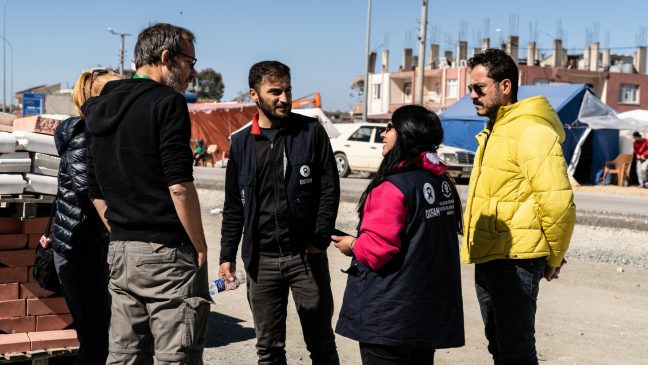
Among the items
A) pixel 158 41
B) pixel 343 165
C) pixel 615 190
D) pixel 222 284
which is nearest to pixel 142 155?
pixel 158 41

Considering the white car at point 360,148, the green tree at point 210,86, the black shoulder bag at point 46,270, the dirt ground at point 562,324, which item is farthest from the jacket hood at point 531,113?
the green tree at point 210,86

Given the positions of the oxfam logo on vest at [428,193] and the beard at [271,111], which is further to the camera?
the beard at [271,111]

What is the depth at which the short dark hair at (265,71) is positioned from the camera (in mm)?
4605

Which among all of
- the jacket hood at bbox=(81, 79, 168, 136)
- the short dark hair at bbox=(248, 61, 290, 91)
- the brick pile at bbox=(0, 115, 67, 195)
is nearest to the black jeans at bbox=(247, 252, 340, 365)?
the short dark hair at bbox=(248, 61, 290, 91)

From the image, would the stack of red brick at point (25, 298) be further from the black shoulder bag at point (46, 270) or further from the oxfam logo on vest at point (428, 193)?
the oxfam logo on vest at point (428, 193)

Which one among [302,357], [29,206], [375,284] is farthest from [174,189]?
[302,357]

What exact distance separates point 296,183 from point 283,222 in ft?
0.76

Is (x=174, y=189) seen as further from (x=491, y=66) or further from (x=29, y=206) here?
(x=29, y=206)

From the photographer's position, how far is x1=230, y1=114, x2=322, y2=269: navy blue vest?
4535mm

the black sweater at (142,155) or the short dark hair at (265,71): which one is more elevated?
the short dark hair at (265,71)

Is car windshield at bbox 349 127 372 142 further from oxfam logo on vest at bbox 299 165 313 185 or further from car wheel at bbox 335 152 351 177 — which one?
oxfam logo on vest at bbox 299 165 313 185

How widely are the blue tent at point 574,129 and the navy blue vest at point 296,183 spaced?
71.5 feet

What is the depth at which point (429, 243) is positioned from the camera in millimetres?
3607

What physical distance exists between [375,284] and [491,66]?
1.35 m
